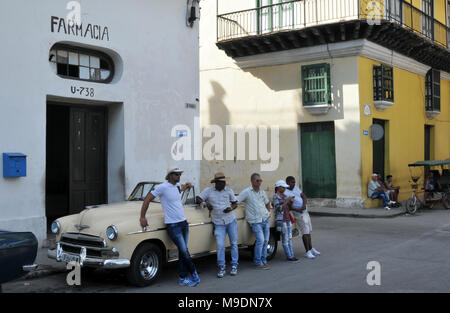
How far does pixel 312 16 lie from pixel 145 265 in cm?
1333

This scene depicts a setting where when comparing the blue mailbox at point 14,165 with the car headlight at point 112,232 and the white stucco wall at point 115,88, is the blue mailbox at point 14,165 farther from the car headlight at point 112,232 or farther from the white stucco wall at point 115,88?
the car headlight at point 112,232

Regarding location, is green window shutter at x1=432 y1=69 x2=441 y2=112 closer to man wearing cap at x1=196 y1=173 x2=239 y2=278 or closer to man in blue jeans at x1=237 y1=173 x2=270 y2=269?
man in blue jeans at x1=237 y1=173 x2=270 y2=269

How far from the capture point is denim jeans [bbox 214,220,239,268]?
7.59 meters

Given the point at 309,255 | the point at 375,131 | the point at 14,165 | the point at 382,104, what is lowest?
the point at 309,255

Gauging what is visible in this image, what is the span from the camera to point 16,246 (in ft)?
18.9

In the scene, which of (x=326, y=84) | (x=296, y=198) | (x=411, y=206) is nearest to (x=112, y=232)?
(x=296, y=198)

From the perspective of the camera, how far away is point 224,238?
25.4 feet

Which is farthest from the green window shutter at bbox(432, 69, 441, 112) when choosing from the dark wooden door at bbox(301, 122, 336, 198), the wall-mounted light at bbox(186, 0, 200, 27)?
the wall-mounted light at bbox(186, 0, 200, 27)

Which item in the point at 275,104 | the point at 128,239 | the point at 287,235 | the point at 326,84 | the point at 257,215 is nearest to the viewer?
the point at 128,239

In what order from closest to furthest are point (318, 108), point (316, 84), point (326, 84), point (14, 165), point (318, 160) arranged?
point (14, 165), point (326, 84), point (318, 108), point (316, 84), point (318, 160)

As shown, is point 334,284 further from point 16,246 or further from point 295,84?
point 295,84

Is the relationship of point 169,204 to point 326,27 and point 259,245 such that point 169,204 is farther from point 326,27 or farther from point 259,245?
point 326,27

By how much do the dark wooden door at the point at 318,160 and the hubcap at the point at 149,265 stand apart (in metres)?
11.7
